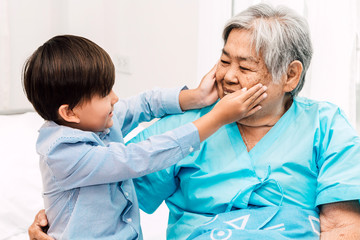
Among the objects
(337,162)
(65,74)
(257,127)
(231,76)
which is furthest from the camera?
(257,127)

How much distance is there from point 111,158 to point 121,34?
2.18 meters

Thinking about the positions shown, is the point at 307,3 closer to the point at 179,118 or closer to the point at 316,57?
the point at 316,57

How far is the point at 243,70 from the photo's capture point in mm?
1475

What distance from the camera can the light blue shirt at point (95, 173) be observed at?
1.30 metres

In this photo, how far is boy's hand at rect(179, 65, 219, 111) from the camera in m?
1.60

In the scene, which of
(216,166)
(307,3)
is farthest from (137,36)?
(216,166)

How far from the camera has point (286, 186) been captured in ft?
4.73

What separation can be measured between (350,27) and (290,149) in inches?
32.9

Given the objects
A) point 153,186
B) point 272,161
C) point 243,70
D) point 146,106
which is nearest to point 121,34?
point 146,106

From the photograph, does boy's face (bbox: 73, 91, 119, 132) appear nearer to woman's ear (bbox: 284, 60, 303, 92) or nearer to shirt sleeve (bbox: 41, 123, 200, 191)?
shirt sleeve (bbox: 41, 123, 200, 191)

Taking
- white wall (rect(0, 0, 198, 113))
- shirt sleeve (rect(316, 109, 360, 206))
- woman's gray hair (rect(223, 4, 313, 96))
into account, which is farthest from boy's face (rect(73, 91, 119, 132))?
white wall (rect(0, 0, 198, 113))

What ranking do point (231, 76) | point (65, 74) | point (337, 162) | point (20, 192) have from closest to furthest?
point (65, 74)
point (337, 162)
point (231, 76)
point (20, 192)

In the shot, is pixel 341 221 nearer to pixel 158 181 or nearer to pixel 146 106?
pixel 158 181

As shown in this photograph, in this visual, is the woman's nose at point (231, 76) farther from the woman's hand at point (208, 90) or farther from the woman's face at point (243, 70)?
the woman's hand at point (208, 90)
